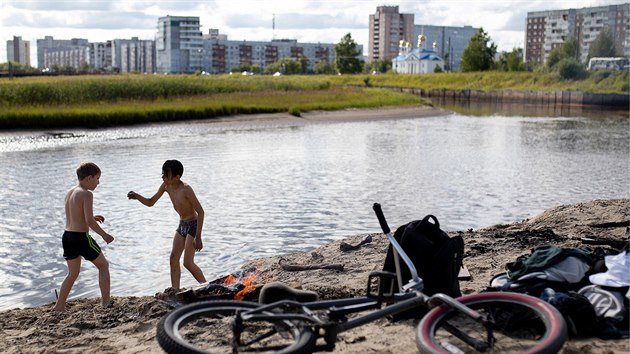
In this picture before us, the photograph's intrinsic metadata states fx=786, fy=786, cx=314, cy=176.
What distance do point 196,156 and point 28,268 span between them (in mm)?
16725

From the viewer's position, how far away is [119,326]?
277 inches

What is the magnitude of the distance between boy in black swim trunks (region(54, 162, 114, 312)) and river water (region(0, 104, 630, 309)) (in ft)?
4.11

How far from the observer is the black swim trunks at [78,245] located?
7.88 m

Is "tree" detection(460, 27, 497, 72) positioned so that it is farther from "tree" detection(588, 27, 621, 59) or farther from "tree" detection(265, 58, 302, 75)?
"tree" detection(265, 58, 302, 75)

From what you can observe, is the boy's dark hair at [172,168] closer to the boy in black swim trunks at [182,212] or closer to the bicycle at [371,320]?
the boy in black swim trunks at [182,212]

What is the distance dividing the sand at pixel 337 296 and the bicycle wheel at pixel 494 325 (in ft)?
0.94

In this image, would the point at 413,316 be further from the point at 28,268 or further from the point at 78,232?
the point at 28,268

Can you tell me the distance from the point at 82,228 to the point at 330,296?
8.46ft

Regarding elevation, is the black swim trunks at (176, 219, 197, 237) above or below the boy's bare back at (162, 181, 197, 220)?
below

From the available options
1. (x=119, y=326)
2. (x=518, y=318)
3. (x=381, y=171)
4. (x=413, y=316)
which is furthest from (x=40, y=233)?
(x=381, y=171)

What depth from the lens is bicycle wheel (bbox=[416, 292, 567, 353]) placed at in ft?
16.5

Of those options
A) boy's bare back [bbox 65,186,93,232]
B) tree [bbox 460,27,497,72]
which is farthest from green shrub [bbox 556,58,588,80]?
boy's bare back [bbox 65,186,93,232]

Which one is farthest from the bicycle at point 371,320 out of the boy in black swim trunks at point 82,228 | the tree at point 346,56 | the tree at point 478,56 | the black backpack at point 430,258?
the tree at point 346,56

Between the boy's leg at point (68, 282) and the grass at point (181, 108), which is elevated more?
the grass at point (181, 108)
